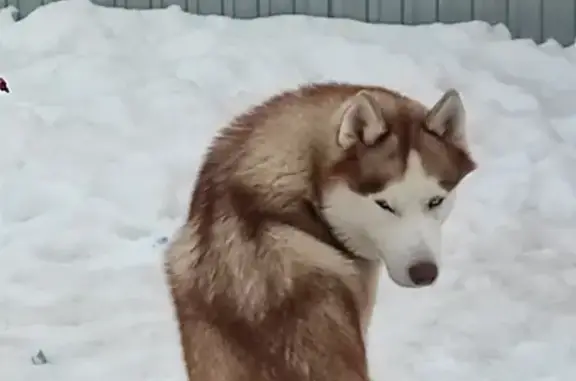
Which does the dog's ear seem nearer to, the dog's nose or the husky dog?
the husky dog

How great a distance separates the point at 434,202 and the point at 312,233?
16 cm

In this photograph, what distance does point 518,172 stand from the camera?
3336mm

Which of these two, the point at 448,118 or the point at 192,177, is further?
the point at 192,177

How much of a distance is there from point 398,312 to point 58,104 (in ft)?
4.82

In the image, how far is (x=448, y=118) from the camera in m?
1.56

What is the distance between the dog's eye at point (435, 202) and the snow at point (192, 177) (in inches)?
33.7

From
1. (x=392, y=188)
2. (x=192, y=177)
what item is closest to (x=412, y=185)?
(x=392, y=188)

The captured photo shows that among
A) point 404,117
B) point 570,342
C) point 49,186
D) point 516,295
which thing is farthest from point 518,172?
point 404,117

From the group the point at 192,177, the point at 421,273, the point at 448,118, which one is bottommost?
the point at 192,177

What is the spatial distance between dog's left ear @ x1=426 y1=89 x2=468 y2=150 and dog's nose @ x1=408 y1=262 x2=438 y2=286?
17 centimetres

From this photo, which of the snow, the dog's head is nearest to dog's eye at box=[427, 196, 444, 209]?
the dog's head

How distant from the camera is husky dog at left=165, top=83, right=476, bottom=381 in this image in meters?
1.48

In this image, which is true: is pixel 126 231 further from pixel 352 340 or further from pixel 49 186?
pixel 352 340

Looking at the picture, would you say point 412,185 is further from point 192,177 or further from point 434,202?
point 192,177
